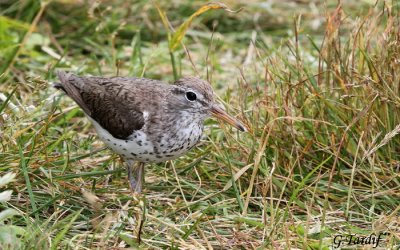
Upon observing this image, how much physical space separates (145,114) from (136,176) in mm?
541

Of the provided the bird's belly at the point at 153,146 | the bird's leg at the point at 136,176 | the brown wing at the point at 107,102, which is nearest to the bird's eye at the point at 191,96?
the bird's belly at the point at 153,146

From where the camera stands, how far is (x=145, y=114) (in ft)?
18.9

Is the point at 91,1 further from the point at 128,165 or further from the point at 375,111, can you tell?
the point at 375,111

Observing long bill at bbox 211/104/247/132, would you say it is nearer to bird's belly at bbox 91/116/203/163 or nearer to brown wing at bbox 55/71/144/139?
bird's belly at bbox 91/116/203/163

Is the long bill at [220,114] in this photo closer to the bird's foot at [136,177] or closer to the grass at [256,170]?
the grass at [256,170]

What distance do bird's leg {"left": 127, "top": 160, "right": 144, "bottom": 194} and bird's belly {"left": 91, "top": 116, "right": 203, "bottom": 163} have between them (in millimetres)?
233

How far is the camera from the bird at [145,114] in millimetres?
5594

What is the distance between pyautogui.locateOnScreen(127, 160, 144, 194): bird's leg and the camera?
19.1ft

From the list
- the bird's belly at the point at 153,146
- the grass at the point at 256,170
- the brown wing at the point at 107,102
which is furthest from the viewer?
the brown wing at the point at 107,102

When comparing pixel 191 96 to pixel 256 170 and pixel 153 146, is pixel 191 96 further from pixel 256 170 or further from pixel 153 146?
pixel 256 170

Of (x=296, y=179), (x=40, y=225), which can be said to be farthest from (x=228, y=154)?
(x=40, y=225)

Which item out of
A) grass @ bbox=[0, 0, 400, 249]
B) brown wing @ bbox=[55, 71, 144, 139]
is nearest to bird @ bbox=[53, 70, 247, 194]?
brown wing @ bbox=[55, 71, 144, 139]

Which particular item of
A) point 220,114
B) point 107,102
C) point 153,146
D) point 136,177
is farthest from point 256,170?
point 107,102

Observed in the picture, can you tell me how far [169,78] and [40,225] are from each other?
350 cm
